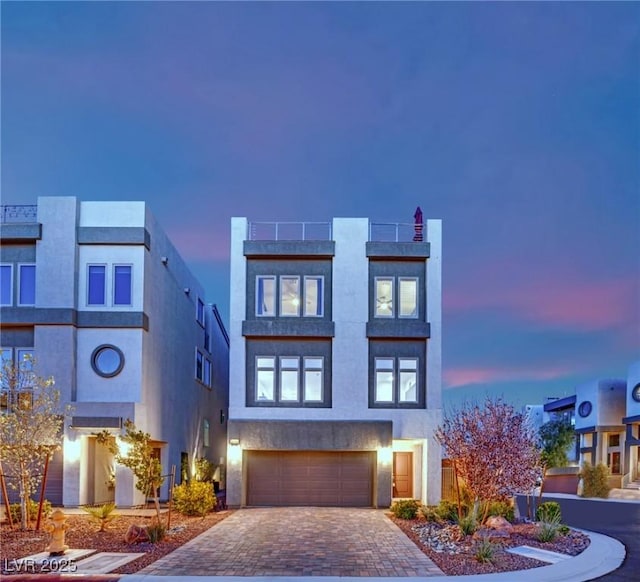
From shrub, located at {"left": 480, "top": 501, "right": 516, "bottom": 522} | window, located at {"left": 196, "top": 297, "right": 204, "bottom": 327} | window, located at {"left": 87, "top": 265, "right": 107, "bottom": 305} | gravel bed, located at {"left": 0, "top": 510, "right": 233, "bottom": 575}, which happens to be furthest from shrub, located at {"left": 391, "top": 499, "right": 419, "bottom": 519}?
window, located at {"left": 196, "top": 297, "right": 204, "bottom": 327}

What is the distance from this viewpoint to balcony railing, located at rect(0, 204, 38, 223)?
798 inches

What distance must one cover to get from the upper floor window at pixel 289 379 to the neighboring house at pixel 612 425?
20943 millimetres

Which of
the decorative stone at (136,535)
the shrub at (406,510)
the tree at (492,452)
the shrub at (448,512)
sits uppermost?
the tree at (492,452)

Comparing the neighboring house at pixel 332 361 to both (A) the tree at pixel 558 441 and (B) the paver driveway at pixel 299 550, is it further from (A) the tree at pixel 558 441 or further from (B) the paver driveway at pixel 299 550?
(A) the tree at pixel 558 441

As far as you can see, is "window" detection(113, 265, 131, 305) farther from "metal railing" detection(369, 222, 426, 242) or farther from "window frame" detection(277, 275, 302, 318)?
"metal railing" detection(369, 222, 426, 242)

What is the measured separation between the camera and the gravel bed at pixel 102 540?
11117 millimetres

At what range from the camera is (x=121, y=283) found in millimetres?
20031

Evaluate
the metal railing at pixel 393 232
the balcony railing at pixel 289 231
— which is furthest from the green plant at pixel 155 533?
the metal railing at pixel 393 232

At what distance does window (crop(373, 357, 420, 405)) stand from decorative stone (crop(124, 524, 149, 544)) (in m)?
10.1

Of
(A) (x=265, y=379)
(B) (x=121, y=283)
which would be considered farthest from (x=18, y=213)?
(A) (x=265, y=379)

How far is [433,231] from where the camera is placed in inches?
842

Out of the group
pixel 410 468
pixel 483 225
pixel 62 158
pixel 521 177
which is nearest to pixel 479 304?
pixel 483 225

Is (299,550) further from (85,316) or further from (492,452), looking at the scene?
(85,316)

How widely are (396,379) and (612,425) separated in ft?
71.1
